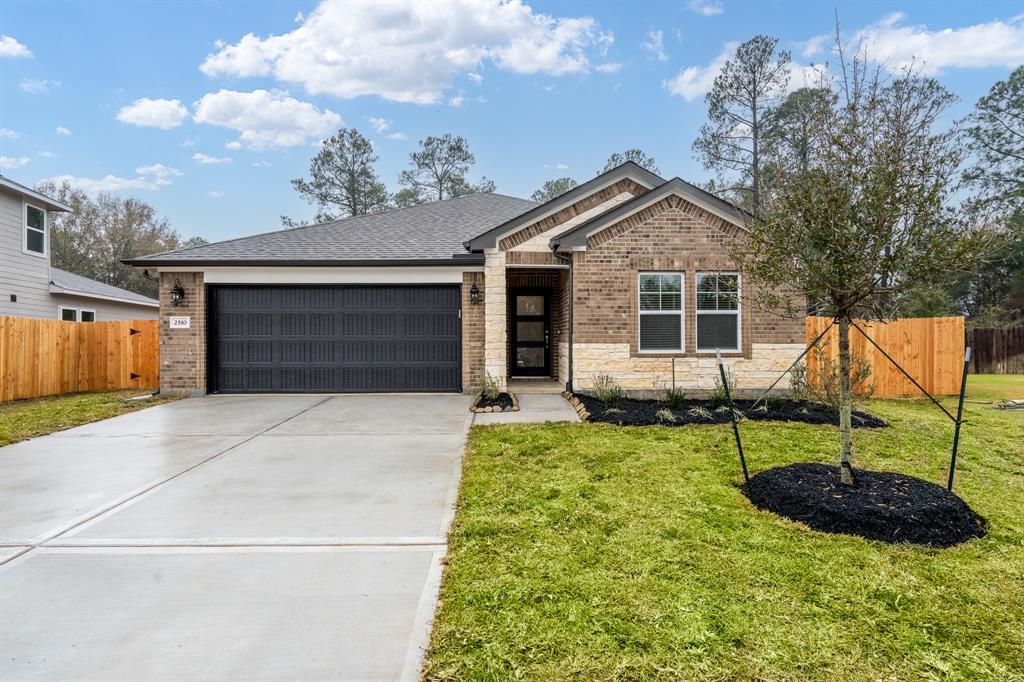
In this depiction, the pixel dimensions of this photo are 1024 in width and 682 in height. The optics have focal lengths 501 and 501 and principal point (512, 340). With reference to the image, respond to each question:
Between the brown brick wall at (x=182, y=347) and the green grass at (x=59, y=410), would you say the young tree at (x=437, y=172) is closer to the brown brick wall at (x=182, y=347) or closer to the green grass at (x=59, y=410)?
the brown brick wall at (x=182, y=347)

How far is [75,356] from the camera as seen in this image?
12930 millimetres

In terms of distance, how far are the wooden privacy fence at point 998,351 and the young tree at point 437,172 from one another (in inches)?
980

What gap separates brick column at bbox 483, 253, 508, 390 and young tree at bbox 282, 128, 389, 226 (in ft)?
70.3

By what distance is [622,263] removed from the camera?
9719 millimetres

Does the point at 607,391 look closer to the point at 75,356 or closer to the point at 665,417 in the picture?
the point at 665,417

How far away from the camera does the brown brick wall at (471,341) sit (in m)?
10.9

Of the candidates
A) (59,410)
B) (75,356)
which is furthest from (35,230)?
(59,410)

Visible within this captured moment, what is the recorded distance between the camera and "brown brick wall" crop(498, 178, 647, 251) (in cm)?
1030

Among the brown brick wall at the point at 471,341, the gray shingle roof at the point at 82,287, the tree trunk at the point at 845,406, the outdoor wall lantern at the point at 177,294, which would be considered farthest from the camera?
the gray shingle roof at the point at 82,287

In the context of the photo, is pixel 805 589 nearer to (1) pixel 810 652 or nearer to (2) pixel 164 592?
(1) pixel 810 652

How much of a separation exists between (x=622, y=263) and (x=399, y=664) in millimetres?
8430

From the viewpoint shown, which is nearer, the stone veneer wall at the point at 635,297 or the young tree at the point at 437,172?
the stone veneer wall at the point at 635,297

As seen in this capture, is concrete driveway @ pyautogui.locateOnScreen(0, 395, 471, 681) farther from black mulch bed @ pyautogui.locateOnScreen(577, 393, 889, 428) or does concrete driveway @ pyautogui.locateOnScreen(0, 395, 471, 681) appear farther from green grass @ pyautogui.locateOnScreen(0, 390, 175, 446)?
black mulch bed @ pyautogui.locateOnScreen(577, 393, 889, 428)

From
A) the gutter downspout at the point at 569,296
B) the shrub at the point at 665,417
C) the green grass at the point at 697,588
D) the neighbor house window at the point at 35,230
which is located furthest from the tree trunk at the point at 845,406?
the neighbor house window at the point at 35,230
